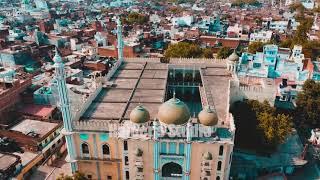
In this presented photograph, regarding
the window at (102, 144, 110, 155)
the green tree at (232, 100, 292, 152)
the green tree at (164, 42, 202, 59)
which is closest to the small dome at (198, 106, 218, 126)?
the window at (102, 144, 110, 155)

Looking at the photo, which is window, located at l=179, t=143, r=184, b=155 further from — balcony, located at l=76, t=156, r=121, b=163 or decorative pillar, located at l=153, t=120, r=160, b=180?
balcony, located at l=76, t=156, r=121, b=163

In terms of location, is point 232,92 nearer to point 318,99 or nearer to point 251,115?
point 251,115

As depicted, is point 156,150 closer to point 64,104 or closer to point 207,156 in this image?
point 207,156

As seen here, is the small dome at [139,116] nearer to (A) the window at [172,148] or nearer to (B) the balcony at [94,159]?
(A) the window at [172,148]

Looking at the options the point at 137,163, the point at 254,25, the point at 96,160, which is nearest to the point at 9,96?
the point at 96,160

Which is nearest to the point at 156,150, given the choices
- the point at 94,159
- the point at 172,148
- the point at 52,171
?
the point at 172,148

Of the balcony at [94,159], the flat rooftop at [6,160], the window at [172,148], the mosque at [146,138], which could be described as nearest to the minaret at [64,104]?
the mosque at [146,138]

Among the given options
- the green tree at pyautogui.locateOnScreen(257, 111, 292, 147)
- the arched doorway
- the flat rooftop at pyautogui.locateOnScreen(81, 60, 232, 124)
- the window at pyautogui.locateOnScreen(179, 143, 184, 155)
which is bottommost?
the arched doorway
